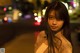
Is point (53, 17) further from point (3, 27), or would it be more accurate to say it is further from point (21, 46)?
point (3, 27)

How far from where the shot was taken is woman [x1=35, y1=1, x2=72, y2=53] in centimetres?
84

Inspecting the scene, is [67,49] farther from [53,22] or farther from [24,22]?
[24,22]

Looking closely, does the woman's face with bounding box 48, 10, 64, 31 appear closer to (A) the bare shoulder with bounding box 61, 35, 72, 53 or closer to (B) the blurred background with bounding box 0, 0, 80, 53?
(A) the bare shoulder with bounding box 61, 35, 72, 53

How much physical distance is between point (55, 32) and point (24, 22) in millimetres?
3724

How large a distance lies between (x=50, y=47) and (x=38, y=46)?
4 cm

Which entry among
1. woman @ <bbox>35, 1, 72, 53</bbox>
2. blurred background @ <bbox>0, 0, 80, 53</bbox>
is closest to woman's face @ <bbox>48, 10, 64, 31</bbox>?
woman @ <bbox>35, 1, 72, 53</bbox>

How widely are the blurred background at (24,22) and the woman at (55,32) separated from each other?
2.43 m

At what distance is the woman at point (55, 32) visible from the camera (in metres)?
0.84

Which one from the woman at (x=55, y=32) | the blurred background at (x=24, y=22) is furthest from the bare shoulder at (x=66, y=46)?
the blurred background at (x=24, y=22)

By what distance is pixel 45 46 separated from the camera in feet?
2.78

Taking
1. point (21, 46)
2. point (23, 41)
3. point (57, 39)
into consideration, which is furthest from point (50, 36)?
point (23, 41)

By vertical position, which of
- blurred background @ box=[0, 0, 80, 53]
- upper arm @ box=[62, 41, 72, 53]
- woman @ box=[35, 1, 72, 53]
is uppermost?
woman @ box=[35, 1, 72, 53]

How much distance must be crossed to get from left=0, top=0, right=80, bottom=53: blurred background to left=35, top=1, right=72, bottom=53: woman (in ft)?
7.98

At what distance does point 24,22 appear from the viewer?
456 centimetres
